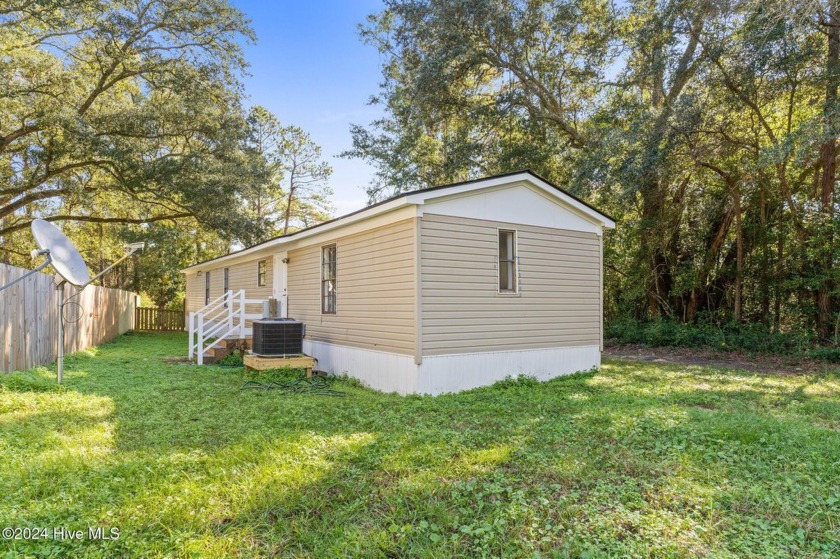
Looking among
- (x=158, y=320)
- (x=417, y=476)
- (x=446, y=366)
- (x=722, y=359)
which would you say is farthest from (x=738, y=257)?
(x=158, y=320)

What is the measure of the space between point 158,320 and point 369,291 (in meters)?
18.7

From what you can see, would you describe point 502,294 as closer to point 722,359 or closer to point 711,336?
point 722,359

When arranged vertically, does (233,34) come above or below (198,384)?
above

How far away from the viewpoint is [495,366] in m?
7.64

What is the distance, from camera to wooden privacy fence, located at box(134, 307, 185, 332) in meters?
21.7

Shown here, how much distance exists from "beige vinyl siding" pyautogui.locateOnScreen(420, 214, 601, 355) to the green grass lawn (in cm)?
157

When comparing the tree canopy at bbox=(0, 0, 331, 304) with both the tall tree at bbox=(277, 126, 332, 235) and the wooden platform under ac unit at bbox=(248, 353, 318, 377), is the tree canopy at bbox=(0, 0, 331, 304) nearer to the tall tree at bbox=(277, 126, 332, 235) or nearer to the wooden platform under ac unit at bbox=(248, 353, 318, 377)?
the wooden platform under ac unit at bbox=(248, 353, 318, 377)

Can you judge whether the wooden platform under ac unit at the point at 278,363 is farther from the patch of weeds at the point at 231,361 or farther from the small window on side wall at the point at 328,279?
the patch of weeds at the point at 231,361

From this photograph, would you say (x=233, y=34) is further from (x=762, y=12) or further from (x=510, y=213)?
(x=762, y=12)

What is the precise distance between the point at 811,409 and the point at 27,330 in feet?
35.9

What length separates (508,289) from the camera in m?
7.94

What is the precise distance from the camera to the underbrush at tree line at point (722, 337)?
34.4 ft

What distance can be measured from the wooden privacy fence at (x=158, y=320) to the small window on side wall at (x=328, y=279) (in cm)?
1589

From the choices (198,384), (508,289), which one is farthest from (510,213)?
(198,384)
